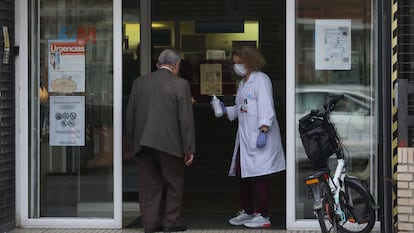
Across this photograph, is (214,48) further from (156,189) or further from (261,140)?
(156,189)

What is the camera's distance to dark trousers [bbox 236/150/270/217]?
7988mm

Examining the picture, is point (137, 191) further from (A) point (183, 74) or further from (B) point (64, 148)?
(A) point (183, 74)

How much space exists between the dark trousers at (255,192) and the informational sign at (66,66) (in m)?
1.79

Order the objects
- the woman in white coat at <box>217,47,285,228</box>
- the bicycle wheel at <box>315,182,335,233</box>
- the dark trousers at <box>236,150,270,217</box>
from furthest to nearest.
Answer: the dark trousers at <box>236,150,270,217</box> → the woman in white coat at <box>217,47,285,228</box> → the bicycle wheel at <box>315,182,335,233</box>

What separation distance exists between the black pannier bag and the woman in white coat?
89 centimetres

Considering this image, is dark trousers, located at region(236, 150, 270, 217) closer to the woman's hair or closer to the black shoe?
the black shoe

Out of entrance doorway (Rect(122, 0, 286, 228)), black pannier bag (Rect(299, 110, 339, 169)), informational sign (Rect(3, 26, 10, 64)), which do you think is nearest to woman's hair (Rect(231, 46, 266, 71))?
black pannier bag (Rect(299, 110, 339, 169))

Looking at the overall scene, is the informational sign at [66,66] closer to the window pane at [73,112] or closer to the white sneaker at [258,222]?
the window pane at [73,112]

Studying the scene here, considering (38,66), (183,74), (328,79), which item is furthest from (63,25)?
(183,74)

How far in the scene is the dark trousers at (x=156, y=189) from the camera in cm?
770

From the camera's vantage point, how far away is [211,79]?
1145 centimetres

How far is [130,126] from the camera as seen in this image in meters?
7.69

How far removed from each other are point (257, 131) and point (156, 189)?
3.71ft

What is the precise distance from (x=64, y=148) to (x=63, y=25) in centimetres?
124
